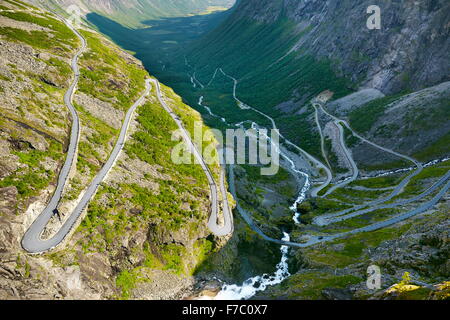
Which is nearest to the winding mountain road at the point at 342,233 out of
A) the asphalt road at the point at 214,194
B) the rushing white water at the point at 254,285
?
the rushing white water at the point at 254,285

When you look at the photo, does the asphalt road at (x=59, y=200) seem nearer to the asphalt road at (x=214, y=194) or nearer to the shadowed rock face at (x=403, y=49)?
the asphalt road at (x=214, y=194)

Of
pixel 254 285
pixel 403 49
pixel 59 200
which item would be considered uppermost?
pixel 403 49

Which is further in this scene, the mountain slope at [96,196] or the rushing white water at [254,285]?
the rushing white water at [254,285]

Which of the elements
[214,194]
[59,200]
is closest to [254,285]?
[214,194]

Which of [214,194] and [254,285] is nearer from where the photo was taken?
[254,285]

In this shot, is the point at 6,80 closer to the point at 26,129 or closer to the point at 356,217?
the point at 26,129

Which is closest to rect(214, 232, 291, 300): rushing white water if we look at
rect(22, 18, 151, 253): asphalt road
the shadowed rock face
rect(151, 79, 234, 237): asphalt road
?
rect(151, 79, 234, 237): asphalt road

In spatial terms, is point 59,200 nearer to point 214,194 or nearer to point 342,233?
point 214,194

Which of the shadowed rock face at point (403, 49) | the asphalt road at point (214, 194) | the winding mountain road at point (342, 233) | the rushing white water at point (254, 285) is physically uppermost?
the shadowed rock face at point (403, 49)

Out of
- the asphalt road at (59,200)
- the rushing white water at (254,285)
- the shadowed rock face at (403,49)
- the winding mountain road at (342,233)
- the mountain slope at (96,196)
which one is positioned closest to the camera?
the mountain slope at (96,196)
